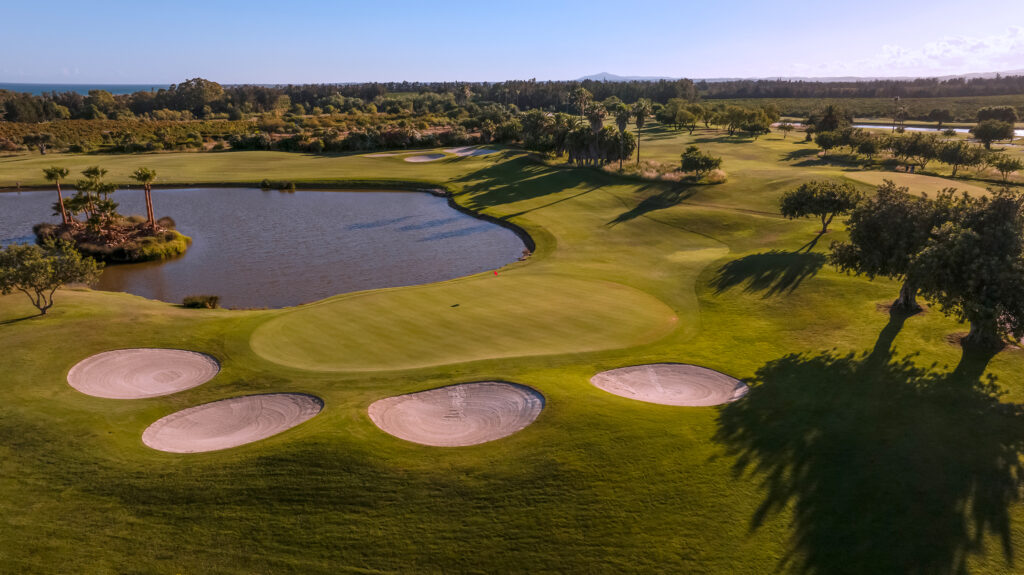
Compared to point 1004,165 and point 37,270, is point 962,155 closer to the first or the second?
point 1004,165

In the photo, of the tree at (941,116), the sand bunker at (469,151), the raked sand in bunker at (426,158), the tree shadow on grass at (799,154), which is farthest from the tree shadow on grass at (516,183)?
the tree at (941,116)

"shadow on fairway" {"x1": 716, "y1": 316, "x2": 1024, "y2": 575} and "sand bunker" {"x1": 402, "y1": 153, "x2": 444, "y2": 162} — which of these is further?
"sand bunker" {"x1": 402, "y1": 153, "x2": 444, "y2": 162}

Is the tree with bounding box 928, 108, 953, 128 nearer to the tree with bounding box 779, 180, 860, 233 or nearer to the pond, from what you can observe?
the tree with bounding box 779, 180, 860, 233

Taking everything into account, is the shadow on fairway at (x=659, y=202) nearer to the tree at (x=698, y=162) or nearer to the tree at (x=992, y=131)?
the tree at (x=698, y=162)

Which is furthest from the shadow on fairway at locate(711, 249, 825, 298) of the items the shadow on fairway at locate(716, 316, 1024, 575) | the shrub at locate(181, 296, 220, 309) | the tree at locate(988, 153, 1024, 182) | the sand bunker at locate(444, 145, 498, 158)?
the sand bunker at locate(444, 145, 498, 158)

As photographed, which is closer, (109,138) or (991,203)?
(991,203)

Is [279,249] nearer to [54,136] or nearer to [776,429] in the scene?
[776,429]

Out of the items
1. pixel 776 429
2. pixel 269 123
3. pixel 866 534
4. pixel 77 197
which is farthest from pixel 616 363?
pixel 269 123
